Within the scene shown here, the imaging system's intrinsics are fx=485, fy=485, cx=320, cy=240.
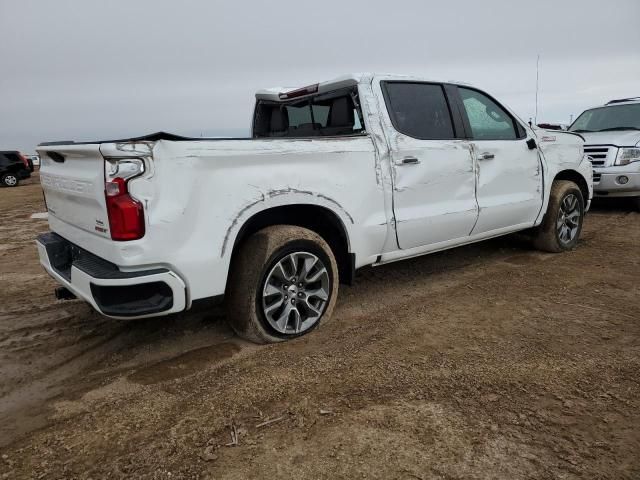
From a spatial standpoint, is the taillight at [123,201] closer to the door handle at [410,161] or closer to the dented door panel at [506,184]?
the door handle at [410,161]

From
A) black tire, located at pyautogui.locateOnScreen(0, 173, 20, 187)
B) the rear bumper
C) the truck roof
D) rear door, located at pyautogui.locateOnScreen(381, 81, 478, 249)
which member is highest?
the truck roof

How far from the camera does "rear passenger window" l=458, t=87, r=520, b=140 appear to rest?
4328mm

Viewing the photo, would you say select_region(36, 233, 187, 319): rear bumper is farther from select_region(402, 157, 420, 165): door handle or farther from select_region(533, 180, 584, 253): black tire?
select_region(533, 180, 584, 253): black tire

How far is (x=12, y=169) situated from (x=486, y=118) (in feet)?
65.9

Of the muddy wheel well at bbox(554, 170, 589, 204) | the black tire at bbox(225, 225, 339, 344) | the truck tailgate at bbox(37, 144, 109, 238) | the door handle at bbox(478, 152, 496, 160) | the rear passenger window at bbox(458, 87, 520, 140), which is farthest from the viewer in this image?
the muddy wheel well at bbox(554, 170, 589, 204)

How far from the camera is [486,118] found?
4.49 m

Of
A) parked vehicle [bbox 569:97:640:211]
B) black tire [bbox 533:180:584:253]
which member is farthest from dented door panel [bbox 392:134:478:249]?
parked vehicle [bbox 569:97:640:211]

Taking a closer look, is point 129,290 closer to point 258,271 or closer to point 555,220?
point 258,271

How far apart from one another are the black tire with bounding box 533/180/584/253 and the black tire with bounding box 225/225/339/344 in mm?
3093

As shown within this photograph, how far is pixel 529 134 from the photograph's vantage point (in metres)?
4.79

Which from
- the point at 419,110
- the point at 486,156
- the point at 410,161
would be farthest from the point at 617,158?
the point at 410,161

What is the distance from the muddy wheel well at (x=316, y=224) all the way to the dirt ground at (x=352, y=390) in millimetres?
459

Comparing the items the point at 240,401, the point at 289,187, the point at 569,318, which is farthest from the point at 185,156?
the point at 569,318

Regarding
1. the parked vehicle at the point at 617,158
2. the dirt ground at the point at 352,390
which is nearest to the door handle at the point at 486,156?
the dirt ground at the point at 352,390
